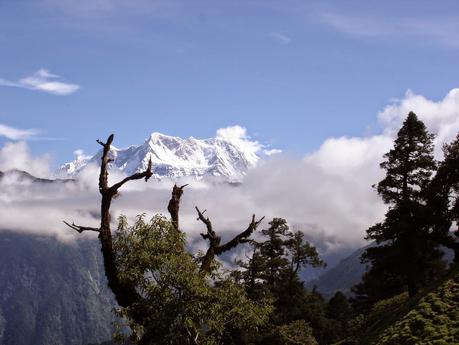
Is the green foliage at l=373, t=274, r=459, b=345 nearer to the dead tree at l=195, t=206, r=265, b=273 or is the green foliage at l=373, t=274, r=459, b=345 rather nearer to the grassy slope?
the grassy slope

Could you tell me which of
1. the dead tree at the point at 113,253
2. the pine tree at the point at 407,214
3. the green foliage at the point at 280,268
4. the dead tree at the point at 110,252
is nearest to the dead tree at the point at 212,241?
the dead tree at the point at 113,253

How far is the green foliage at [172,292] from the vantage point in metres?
24.5

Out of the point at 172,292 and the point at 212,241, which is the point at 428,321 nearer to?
the point at 212,241

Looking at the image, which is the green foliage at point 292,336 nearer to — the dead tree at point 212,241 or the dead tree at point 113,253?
the dead tree at point 212,241

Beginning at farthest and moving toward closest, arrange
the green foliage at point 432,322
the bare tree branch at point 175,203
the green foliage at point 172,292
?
the green foliage at point 432,322
the bare tree branch at point 175,203
the green foliage at point 172,292

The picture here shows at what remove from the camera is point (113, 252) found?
87.8 feet

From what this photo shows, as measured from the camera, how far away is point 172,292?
25.2m

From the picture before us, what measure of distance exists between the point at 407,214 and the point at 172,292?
3156 centimetres

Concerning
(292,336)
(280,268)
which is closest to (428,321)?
(292,336)

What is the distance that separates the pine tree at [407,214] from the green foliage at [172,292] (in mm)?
27531

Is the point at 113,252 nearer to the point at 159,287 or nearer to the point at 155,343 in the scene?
the point at 159,287

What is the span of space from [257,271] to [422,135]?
30.8m

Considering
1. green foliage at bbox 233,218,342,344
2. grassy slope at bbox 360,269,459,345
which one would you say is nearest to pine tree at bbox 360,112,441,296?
grassy slope at bbox 360,269,459,345

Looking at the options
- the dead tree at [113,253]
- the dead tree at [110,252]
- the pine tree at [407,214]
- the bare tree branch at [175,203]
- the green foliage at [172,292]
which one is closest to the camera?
the green foliage at [172,292]
